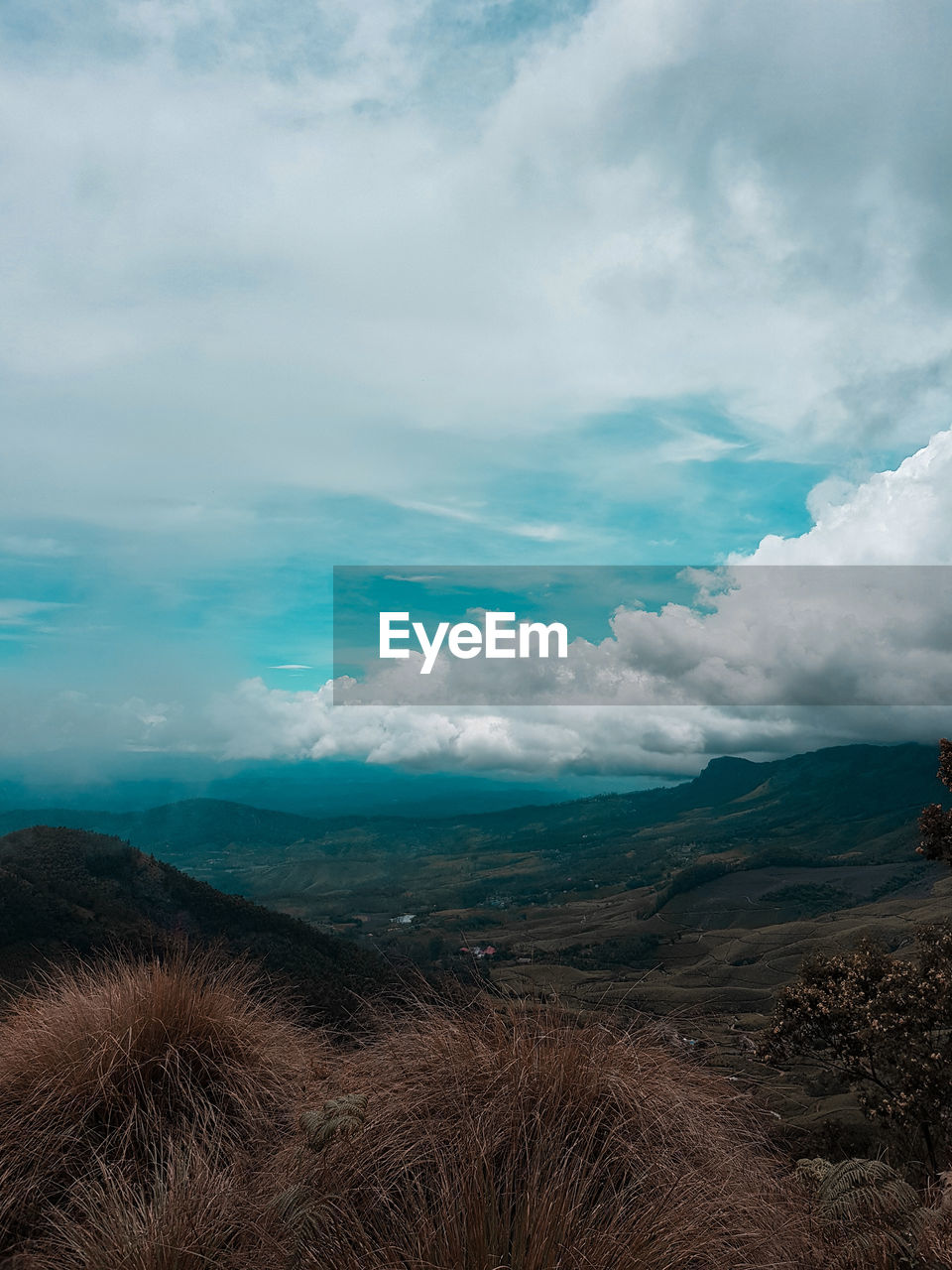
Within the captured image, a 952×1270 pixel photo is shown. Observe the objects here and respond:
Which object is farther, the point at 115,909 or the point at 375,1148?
the point at 115,909

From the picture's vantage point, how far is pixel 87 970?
9.12 metres

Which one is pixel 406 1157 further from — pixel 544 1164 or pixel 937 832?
pixel 937 832

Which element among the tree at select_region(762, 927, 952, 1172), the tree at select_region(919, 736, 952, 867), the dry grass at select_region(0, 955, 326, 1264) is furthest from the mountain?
the dry grass at select_region(0, 955, 326, 1264)

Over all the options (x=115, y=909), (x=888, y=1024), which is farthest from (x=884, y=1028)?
(x=115, y=909)

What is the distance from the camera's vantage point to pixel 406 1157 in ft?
14.9

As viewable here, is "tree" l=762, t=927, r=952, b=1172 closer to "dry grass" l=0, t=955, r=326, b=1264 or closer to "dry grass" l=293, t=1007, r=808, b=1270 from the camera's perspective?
"dry grass" l=293, t=1007, r=808, b=1270

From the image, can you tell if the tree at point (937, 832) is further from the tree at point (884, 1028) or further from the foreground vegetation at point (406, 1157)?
the foreground vegetation at point (406, 1157)

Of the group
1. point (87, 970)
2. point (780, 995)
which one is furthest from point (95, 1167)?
point (780, 995)

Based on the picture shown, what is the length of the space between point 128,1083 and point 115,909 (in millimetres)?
77308

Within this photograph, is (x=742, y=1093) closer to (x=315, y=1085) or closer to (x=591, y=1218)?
(x=591, y=1218)

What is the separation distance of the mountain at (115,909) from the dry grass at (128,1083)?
133 ft

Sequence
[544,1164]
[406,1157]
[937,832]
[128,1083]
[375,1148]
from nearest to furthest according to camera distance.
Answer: [544,1164]
[406,1157]
[375,1148]
[128,1083]
[937,832]

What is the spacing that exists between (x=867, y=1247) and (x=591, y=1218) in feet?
6.54

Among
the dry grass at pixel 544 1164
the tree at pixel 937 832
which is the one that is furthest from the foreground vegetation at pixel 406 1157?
the tree at pixel 937 832
